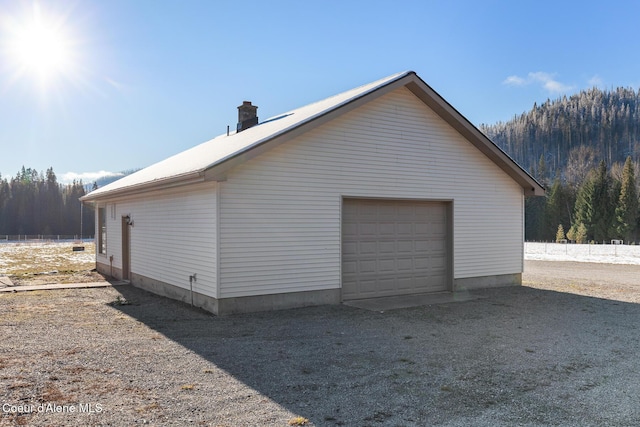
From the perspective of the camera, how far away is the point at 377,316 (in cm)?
830

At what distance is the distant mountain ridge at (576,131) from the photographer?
115m

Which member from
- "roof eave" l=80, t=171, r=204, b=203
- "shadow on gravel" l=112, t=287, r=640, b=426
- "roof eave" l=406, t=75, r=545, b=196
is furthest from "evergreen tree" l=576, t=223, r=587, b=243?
"roof eave" l=80, t=171, r=204, b=203

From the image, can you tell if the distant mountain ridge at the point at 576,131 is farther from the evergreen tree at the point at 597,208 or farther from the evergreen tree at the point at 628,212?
the evergreen tree at the point at 628,212

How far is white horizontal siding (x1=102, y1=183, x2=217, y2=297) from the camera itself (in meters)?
8.51

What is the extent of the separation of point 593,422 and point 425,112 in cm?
832

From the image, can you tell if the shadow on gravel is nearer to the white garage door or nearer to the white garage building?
the white garage building

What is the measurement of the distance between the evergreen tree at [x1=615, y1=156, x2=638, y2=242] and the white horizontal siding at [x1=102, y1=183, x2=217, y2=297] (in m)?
59.5

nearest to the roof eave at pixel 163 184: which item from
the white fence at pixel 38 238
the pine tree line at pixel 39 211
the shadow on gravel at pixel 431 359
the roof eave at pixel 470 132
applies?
the shadow on gravel at pixel 431 359

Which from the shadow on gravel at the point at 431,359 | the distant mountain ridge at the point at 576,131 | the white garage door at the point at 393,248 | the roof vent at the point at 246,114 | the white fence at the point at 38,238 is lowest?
the white fence at the point at 38,238

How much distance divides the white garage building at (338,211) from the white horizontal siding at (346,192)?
26mm

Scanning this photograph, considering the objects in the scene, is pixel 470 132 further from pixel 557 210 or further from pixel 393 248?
pixel 557 210

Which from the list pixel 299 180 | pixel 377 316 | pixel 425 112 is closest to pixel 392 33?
pixel 425 112

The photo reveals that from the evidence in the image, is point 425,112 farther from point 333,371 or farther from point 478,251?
point 333,371

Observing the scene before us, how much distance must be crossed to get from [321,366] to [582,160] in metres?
121
